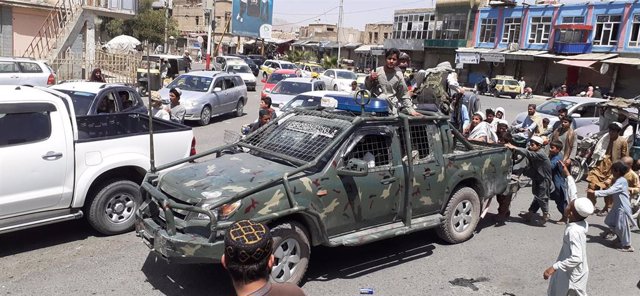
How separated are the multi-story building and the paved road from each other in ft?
119

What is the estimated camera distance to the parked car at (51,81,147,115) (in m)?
9.90

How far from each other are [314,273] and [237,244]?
3648 millimetres

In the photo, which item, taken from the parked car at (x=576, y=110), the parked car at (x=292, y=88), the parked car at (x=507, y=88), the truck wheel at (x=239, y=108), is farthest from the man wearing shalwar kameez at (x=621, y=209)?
the parked car at (x=507, y=88)

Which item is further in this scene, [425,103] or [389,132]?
Answer: [425,103]

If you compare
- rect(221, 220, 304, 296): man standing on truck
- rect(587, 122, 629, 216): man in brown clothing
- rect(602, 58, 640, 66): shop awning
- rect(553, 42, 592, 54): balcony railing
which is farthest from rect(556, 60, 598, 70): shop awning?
rect(221, 220, 304, 296): man standing on truck

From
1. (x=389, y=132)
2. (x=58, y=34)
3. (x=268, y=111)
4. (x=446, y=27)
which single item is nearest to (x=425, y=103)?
(x=268, y=111)

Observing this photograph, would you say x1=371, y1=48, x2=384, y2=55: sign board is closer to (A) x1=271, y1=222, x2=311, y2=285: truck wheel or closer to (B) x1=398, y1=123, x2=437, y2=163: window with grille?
(B) x1=398, y1=123, x2=437, y2=163: window with grille

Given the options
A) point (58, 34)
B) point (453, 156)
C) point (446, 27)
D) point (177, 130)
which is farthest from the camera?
point (446, 27)

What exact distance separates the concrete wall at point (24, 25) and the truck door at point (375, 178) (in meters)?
24.7

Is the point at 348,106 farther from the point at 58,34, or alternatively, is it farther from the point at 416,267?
the point at 58,34

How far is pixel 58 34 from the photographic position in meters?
24.8

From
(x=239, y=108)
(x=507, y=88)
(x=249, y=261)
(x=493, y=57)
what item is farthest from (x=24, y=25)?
(x=493, y=57)

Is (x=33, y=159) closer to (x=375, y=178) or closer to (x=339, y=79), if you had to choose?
(x=375, y=178)

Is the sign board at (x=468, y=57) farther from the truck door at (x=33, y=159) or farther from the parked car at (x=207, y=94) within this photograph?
the truck door at (x=33, y=159)
